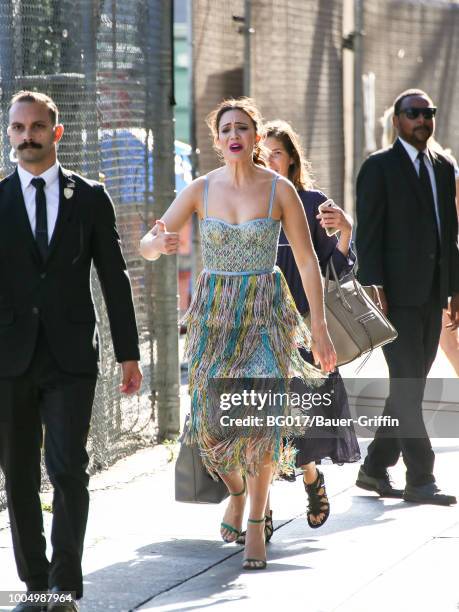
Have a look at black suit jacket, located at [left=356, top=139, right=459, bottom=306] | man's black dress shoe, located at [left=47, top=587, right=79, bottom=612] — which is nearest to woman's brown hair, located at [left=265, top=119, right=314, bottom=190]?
black suit jacket, located at [left=356, top=139, right=459, bottom=306]

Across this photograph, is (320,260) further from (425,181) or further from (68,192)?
(68,192)

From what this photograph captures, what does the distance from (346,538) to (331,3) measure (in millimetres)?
7848

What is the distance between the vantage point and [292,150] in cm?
652

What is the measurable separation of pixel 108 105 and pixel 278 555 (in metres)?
2.92

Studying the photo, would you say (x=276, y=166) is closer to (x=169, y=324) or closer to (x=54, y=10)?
(x=54, y=10)

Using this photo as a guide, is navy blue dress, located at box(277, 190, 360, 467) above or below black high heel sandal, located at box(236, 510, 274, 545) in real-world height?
above

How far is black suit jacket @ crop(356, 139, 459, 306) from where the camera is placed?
6961 millimetres

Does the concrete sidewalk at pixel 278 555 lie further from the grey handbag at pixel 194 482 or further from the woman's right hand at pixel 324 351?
the woman's right hand at pixel 324 351

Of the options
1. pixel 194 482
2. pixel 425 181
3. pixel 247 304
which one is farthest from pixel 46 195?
pixel 425 181

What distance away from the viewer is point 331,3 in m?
13.1

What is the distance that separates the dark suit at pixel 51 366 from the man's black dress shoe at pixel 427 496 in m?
2.33

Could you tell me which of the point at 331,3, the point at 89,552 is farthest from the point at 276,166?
the point at 331,3

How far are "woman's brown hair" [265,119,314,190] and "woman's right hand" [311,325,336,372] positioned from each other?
40.4 inches

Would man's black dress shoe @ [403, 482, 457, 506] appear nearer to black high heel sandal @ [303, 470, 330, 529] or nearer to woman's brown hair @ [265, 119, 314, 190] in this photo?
black high heel sandal @ [303, 470, 330, 529]
